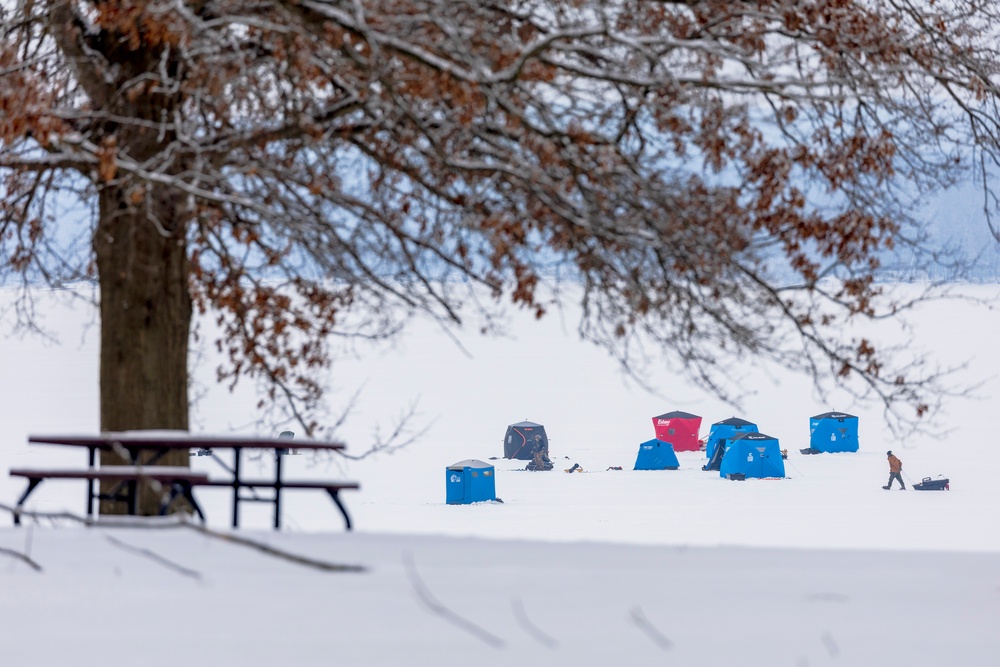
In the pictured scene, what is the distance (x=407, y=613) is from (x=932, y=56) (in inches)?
263

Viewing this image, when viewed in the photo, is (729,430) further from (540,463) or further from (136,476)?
(136,476)

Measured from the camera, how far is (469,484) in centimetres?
2408

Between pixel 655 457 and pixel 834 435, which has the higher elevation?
pixel 834 435

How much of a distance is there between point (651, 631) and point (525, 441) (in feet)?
96.4

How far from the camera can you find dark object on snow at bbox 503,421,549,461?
32875 millimetres

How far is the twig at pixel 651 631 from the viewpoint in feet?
12.1

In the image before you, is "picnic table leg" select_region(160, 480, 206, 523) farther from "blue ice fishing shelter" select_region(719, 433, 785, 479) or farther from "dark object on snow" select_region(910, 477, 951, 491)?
"blue ice fishing shelter" select_region(719, 433, 785, 479)

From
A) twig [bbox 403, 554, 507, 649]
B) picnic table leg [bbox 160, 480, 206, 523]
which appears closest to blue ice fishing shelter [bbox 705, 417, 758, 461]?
picnic table leg [bbox 160, 480, 206, 523]

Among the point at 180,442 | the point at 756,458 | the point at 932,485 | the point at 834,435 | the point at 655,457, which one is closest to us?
the point at 180,442

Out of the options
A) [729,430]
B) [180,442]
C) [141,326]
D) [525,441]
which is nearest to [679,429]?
[729,430]

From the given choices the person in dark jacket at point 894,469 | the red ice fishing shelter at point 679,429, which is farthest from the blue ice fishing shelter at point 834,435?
the person in dark jacket at point 894,469

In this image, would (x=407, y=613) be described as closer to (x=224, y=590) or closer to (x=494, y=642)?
(x=494, y=642)

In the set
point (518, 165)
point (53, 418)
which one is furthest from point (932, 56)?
point (53, 418)

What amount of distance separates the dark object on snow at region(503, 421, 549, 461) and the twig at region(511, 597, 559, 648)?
92.5 feet
